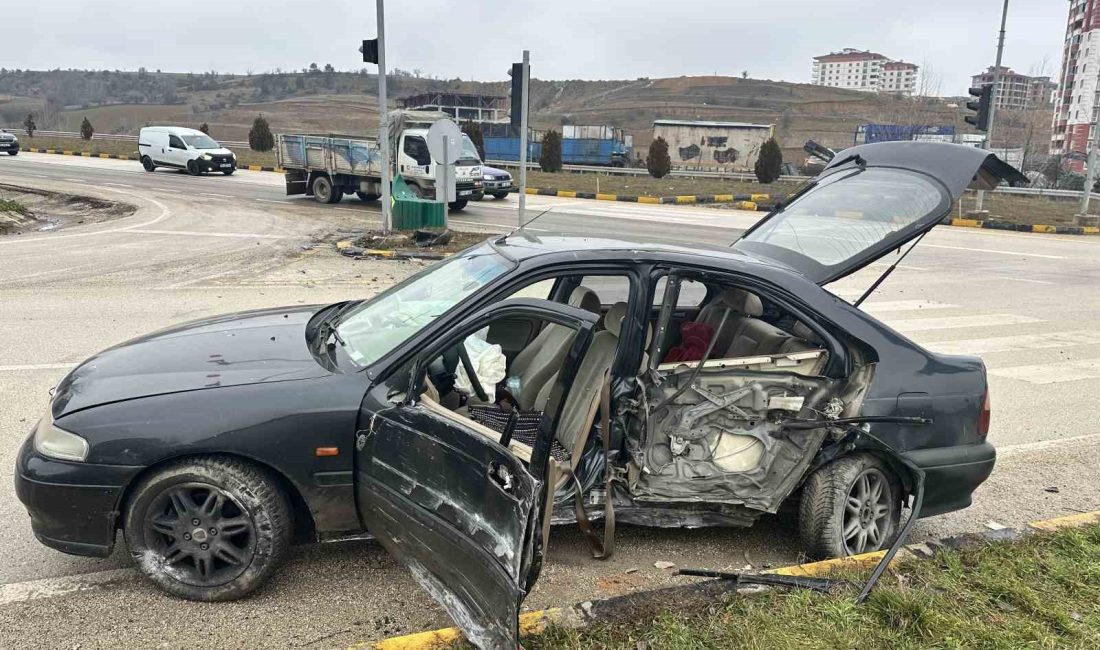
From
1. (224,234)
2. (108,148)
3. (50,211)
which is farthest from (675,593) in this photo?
(108,148)

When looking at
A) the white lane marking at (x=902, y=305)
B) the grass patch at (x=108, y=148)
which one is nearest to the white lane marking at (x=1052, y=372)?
the white lane marking at (x=902, y=305)

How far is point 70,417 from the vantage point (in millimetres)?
3086

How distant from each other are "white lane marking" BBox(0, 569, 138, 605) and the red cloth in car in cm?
273

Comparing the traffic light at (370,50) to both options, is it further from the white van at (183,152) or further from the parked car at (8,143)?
the parked car at (8,143)

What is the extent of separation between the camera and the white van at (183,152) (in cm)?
2941

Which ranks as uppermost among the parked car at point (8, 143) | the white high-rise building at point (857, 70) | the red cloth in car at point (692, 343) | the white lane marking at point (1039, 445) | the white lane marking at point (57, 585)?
the white high-rise building at point (857, 70)

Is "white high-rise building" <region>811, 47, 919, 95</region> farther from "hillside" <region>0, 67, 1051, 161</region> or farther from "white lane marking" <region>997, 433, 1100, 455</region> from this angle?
"white lane marking" <region>997, 433, 1100, 455</region>

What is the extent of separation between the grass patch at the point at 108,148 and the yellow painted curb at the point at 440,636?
36583 mm

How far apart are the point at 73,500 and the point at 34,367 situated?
412 cm

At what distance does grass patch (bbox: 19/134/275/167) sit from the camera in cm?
3897

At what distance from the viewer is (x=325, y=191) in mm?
21562

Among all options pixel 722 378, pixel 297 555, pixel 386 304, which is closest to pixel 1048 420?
pixel 722 378

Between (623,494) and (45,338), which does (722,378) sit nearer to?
(623,494)

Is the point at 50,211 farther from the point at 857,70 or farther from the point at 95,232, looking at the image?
the point at 857,70
